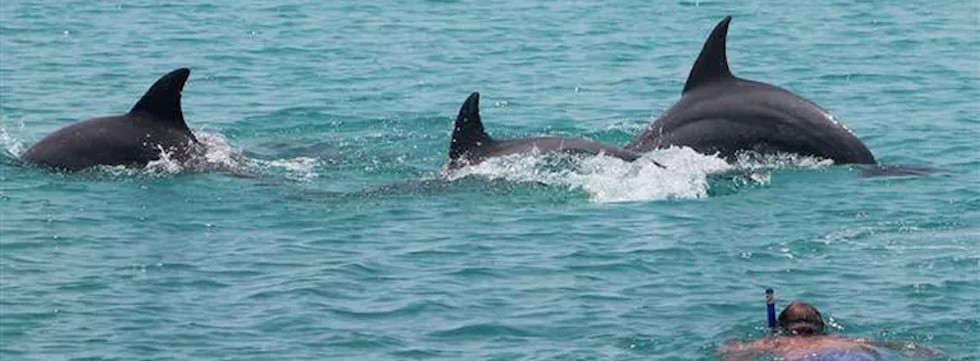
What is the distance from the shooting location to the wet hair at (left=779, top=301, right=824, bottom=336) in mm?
16688

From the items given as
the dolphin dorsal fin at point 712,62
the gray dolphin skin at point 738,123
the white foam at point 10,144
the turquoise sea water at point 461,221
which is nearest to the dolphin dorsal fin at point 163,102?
the turquoise sea water at point 461,221

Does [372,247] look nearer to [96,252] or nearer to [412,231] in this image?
[412,231]

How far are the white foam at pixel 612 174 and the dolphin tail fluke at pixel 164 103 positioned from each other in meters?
3.10

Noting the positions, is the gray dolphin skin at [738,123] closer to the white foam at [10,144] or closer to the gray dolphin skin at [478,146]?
the gray dolphin skin at [478,146]

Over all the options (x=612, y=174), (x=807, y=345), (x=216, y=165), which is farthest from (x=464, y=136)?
(x=807, y=345)

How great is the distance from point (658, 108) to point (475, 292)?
12072mm

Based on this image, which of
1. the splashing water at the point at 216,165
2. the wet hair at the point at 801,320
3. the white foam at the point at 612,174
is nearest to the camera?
the wet hair at the point at 801,320

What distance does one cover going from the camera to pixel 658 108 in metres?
30.7

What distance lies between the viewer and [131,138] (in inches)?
959

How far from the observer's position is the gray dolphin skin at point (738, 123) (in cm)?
2436

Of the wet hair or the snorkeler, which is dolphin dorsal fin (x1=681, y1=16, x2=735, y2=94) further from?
the wet hair

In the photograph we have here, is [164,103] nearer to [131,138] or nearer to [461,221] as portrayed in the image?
[131,138]

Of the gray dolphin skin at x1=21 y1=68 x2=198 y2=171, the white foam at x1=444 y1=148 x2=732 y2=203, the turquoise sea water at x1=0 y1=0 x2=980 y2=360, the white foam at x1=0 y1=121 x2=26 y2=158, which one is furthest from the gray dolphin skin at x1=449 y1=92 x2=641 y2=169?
the white foam at x1=0 y1=121 x2=26 y2=158

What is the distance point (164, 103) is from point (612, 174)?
4944mm
